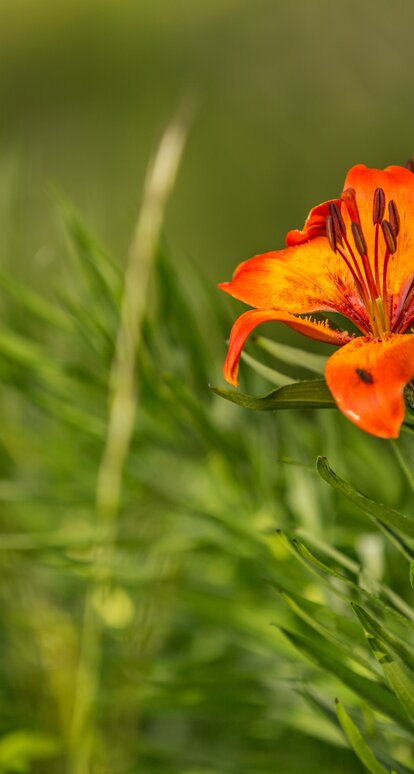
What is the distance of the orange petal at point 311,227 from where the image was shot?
156 mm

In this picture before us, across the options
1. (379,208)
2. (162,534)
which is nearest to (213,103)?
(162,534)

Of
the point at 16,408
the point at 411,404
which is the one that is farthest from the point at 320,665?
the point at 16,408

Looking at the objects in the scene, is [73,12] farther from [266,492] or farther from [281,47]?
[266,492]

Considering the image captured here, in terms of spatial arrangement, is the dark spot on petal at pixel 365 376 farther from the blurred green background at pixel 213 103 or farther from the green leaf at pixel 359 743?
the blurred green background at pixel 213 103

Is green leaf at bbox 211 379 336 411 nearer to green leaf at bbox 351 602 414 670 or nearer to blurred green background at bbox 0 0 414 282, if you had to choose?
green leaf at bbox 351 602 414 670

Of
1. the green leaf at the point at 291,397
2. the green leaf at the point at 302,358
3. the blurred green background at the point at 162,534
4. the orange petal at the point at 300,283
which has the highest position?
the orange petal at the point at 300,283

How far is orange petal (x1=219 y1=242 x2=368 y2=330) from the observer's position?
0.51 ft

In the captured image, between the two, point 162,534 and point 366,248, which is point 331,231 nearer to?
point 366,248

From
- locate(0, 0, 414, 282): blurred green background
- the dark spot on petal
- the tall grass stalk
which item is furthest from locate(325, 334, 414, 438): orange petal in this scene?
locate(0, 0, 414, 282): blurred green background

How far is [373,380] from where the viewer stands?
0.13 meters

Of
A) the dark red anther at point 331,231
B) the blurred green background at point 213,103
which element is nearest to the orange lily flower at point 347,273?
the dark red anther at point 331,231

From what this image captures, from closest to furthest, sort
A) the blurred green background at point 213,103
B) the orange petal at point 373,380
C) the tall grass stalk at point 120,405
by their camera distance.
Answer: the orange petal at point 373,380
the tall grass stalk at point 120,405
the blurred green background at point 213,103

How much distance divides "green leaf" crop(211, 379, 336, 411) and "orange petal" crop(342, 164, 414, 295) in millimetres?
30

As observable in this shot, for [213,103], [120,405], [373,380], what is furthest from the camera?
[213,103]
